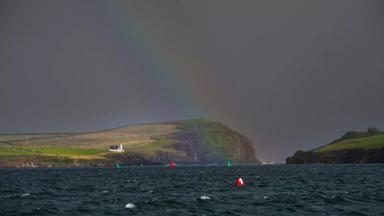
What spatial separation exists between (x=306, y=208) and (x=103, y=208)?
22.9m

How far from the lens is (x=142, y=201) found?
77500 millimetres

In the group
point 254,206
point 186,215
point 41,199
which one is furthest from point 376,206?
point 41,199

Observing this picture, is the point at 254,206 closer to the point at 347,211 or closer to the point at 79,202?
the point at 347,211

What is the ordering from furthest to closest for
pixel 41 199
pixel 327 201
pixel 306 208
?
pixel 41 199, pixel 327 201, pixel 306 208

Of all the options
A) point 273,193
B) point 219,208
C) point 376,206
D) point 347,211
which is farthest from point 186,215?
point 273,193

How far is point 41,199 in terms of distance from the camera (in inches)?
3349

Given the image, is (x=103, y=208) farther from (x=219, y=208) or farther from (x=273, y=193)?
(x=273, y=193)

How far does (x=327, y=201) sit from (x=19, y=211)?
3669 centimetres

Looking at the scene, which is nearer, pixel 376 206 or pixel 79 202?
pixel 376 206

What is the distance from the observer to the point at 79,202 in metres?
78.1

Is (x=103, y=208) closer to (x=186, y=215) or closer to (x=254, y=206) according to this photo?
(x=186, y=215)

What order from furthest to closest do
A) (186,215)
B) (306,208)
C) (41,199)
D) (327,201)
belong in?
(41,199) < (327,201) < (306,208) < (186,215)

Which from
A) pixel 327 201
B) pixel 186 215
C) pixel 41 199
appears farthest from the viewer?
pixel 41 199

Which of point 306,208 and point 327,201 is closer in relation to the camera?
point 306,208
